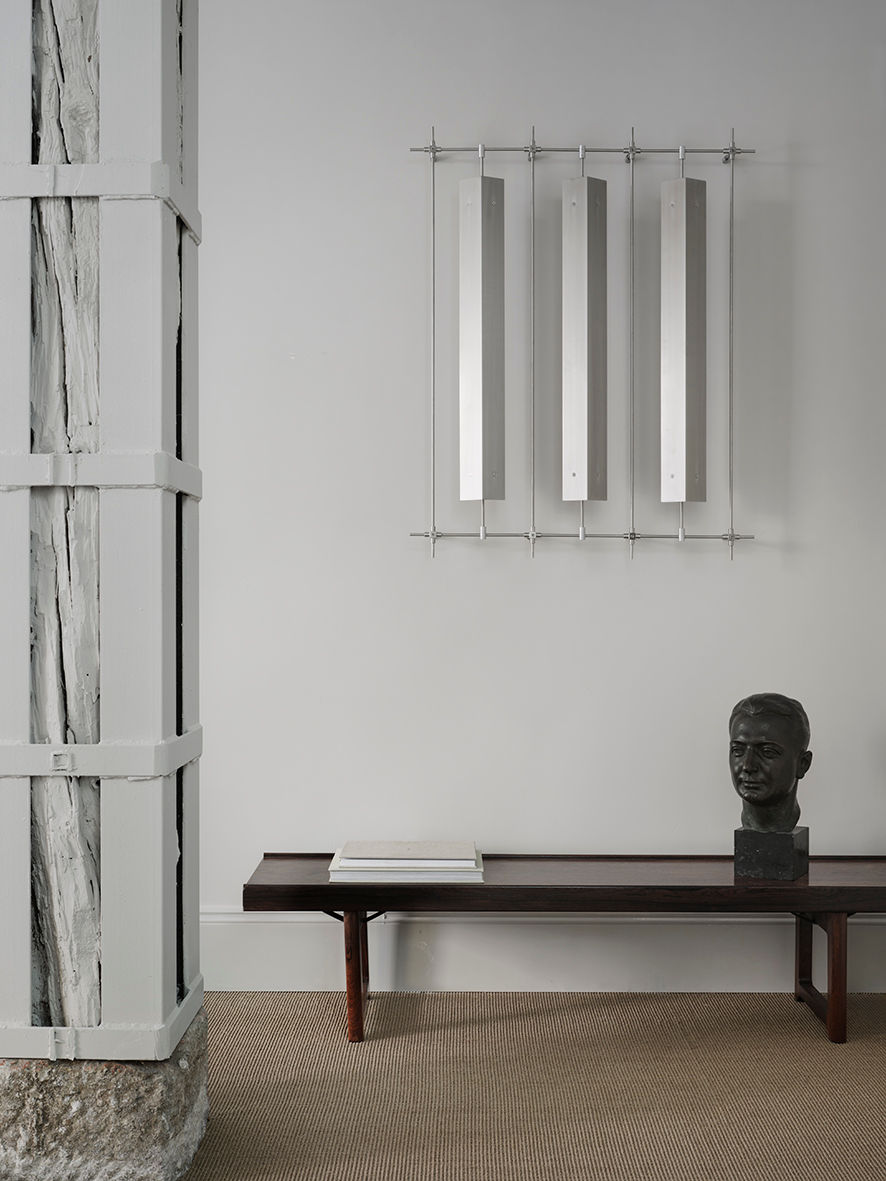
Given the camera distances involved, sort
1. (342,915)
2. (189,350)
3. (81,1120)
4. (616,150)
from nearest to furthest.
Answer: (81,1120) < (189,350) < (342,915) < (616,150)

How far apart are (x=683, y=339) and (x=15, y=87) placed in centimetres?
181

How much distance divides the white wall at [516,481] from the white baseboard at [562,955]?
0.01 meters

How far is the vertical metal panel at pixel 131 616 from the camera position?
1.98 m

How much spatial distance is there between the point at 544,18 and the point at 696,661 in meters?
1.91

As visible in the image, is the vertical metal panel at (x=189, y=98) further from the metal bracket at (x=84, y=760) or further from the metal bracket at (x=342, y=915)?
the metal bracket at (x=342, y=915)

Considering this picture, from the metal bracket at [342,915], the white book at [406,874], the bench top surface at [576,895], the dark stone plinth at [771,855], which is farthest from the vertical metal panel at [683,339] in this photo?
the metal bracket at [342,915]

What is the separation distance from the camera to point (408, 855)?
286 cm

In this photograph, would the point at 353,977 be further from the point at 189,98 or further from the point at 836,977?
the point at 189,98

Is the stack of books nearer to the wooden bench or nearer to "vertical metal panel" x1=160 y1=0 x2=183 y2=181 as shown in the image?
the wooden bench

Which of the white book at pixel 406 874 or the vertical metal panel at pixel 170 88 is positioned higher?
the vertical metal panel at pixel 170 88

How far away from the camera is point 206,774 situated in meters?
3.15

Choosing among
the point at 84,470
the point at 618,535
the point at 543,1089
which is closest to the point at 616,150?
the point at 618,535

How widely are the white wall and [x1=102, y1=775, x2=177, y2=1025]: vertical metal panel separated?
3.81 feet

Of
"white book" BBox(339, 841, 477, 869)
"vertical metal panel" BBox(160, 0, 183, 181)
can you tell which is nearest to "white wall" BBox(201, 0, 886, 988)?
"white book" BBox(339, 841, 477, 869)
